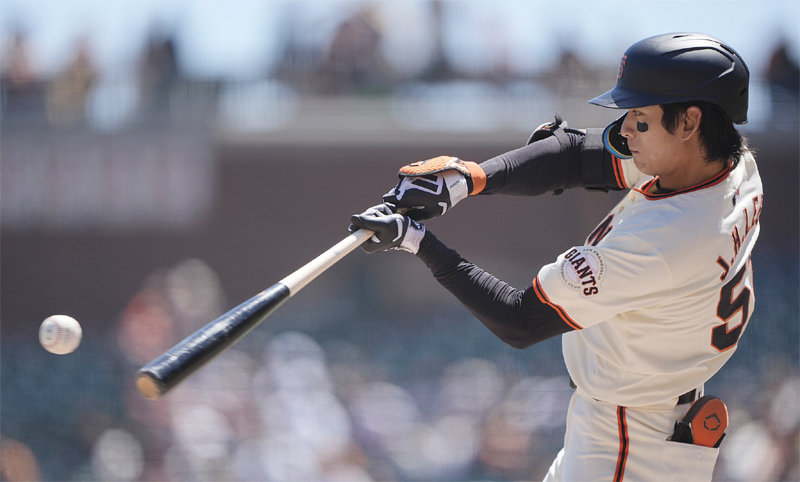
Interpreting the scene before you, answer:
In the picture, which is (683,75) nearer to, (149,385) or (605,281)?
(605,281)

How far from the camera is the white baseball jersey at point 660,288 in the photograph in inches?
80.2

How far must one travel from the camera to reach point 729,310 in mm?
2170

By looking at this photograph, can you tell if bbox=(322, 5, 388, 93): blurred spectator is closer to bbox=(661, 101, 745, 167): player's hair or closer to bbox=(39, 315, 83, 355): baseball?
bbox=(39, 315, 83, 355): baseball

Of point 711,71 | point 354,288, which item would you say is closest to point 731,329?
point 711,71

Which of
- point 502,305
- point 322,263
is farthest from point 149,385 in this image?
point 502,305

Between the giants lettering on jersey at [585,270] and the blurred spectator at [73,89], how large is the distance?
7.25 m

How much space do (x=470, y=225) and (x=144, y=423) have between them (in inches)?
164

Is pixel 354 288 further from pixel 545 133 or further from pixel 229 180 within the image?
pixel 545 133

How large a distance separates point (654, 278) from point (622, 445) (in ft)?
1.49

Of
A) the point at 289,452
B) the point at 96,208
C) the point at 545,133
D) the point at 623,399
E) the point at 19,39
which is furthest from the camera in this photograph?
the point at 96,208

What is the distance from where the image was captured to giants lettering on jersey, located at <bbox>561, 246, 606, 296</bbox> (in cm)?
204

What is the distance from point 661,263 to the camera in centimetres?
202

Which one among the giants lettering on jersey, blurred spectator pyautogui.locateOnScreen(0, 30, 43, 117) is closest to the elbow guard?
the giants lettering on jersey

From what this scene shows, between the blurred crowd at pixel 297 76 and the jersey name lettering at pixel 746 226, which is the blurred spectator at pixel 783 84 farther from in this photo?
the jersey name lettering at pixel 746 226
